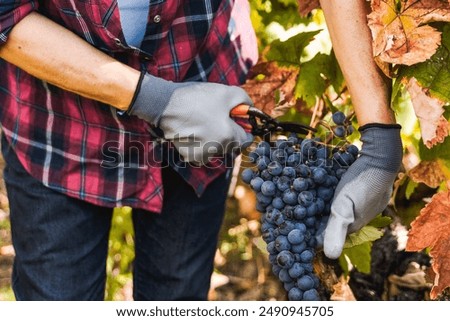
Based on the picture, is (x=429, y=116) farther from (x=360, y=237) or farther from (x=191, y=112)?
(x=191, y=112)

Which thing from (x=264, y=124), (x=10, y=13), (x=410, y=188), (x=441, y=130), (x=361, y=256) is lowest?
(x=361, y=256)

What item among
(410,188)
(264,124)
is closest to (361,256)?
(410,188)

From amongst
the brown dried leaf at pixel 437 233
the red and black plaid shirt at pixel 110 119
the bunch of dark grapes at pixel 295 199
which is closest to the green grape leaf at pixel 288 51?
the red and black plaid shirt at pixel 110 119

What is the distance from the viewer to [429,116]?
1127 millimetres

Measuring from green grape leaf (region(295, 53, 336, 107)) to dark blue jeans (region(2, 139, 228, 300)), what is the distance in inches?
Result: 15.2

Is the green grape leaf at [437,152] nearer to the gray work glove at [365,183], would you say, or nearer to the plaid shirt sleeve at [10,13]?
the gray work glove at [365,183]

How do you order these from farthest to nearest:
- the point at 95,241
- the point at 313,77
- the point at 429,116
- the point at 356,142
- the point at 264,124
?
the point at 356,142, the point at 95,241, the point at 313,77, the point at 264,124, the point at 429,116

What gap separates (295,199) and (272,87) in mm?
543

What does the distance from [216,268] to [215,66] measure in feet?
4.16

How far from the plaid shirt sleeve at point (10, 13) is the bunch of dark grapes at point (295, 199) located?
573 mm

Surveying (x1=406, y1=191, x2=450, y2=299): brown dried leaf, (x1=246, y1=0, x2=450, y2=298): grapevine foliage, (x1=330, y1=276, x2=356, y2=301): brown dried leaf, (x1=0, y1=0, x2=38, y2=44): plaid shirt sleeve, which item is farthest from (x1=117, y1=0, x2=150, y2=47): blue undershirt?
(x1=330, y1=276, x2=356, y2=301): brown dried leaf

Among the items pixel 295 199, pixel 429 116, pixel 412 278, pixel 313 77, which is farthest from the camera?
pixel 412 278

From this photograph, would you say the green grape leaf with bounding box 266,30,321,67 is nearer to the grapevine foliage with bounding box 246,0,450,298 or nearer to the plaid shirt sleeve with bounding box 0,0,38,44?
the grapevine foliage with bounding box 246,0,450,298

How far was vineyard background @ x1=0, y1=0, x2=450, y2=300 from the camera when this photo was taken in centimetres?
114
